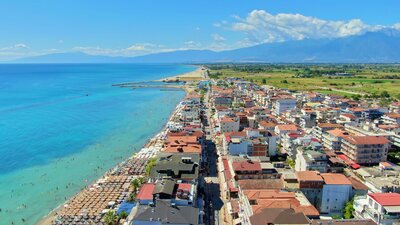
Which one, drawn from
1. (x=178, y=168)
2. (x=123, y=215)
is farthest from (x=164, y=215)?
(x=178, y=168)

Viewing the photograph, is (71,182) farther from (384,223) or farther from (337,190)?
(384,223)

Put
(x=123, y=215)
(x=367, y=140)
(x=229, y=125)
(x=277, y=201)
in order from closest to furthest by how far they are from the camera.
Answer: 1. (x=277, y=201)
2. (x=123, y=215)
3. (x=367, y=140)
4. (x=229, y=125)

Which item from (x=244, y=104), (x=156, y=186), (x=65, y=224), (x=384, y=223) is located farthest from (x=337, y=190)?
(x=244, y=104)

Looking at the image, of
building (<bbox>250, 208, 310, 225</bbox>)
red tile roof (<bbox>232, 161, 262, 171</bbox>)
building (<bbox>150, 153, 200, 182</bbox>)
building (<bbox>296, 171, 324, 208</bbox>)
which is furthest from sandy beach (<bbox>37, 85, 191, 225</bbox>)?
building (<bbox>296, 171, 324, 208</bbox>)

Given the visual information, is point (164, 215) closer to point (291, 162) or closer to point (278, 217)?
point (278, 217)

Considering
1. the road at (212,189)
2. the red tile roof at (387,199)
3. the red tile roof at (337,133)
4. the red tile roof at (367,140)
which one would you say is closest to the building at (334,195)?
the red tile roof at (387,199)
